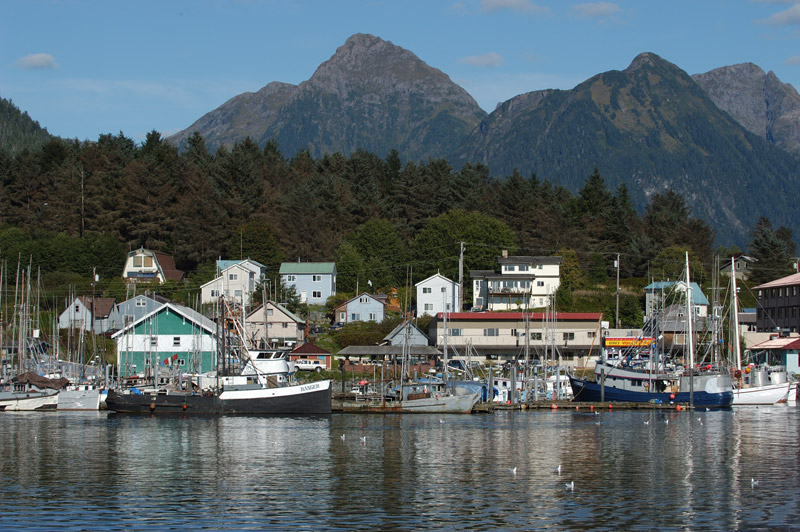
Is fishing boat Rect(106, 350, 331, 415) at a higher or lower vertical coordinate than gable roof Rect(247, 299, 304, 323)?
lower

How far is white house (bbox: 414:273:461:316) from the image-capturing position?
385ft

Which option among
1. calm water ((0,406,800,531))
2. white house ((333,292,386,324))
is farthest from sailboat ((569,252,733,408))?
white house ((333,292,386,324))

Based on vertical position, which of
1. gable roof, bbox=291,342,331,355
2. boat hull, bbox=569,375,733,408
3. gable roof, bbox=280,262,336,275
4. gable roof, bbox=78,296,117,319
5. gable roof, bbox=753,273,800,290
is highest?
gable roof, bbox=280,262,336,275

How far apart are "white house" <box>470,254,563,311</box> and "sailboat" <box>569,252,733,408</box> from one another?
35908 mm

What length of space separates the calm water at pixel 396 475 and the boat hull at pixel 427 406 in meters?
4.66

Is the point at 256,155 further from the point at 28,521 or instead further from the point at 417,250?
the point at 28,521

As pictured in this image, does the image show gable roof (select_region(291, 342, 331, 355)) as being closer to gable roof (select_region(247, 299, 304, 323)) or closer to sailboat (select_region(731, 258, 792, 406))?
gable roof (select_region(247, 299, 304, 323))

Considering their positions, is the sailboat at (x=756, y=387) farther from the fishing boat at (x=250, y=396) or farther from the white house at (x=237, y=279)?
the white house at (x=237, y=279)

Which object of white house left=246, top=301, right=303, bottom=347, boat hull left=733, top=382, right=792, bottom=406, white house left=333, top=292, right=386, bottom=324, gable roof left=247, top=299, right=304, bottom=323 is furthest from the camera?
white house left=333, top=292, right=386, bottom=324

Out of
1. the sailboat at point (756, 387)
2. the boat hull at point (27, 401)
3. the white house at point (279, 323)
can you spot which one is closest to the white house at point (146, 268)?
the white house at point (279, 323)

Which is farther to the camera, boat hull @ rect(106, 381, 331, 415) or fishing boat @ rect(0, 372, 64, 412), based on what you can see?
fishing boat @ rect(0, 372, 64, 412)

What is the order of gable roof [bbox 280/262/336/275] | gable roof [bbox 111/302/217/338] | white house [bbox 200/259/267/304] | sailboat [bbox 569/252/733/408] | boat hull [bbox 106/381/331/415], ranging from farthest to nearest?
gable roof [bbox 280/262/336/275], white house [bbox 200/259/267/304], gable roof [bbox 111/302/217/338], sailboat [bbox 569/252/733/408], boat hull [bbox 106/381/331/415]

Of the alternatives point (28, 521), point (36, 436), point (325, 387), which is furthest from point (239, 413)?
point (28, 521)

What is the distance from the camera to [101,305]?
112750 millimetres
